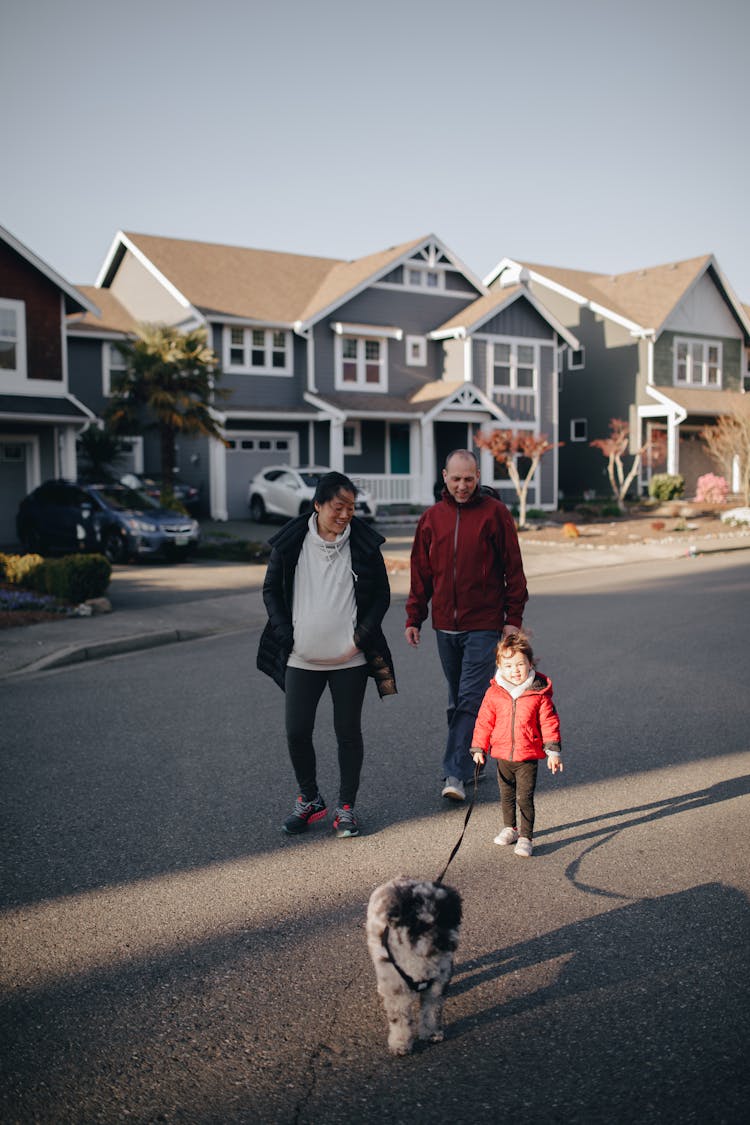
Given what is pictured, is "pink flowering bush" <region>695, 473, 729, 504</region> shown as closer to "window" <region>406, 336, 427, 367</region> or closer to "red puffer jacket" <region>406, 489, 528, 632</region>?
"window" <region>406, 336, 427, 367</region>

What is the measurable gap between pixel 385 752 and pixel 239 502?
24526 mm

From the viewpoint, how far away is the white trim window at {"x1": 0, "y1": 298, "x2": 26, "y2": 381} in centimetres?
2262

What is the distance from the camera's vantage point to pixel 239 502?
30703 mm

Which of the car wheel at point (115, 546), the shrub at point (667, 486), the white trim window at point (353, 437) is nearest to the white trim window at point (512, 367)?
the white trim window at point (353, 437)

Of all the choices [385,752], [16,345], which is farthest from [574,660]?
[16,345]

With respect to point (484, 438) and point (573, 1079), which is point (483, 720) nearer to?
point (573, 1079)

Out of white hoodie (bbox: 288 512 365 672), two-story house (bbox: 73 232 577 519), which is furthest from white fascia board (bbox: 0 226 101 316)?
white hoodie (bbox: 288 512 365 672)

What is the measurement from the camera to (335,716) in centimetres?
530

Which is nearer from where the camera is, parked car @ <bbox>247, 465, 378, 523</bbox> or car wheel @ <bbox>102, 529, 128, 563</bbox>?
car wheel @ <bbox>102, 529, 128, 563</bbox>

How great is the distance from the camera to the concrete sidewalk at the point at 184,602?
1089cm

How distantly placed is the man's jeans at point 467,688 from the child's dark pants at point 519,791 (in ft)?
2.56

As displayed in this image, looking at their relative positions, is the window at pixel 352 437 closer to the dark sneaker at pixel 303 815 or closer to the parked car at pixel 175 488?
the parked car at pixel 175 488

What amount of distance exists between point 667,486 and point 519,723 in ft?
103

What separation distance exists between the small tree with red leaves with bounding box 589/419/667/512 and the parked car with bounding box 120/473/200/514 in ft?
45.3
